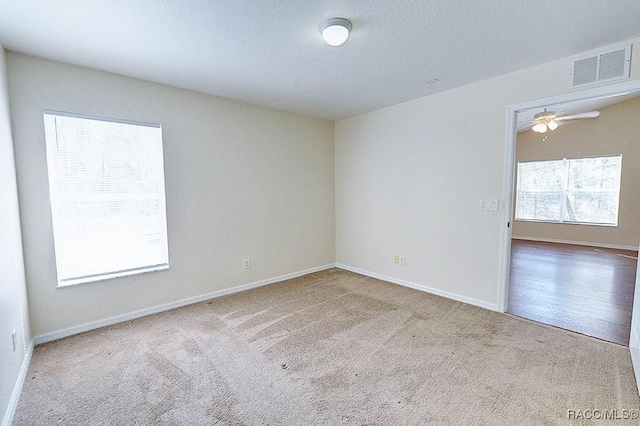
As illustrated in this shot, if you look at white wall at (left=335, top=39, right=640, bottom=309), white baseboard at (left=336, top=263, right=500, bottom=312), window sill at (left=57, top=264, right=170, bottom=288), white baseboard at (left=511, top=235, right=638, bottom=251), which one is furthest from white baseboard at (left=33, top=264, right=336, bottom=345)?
white baseboard at (left=511, top=235, right=638, bottom=251)

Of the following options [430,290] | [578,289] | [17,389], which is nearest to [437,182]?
[430,290]

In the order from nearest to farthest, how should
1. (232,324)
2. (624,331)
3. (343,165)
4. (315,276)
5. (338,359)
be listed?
(338,359), (624,331), (232,324), (315,276), (343,165)

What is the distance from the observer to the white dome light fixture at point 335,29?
1.89 m

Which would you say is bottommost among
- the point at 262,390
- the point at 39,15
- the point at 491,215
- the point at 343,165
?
the point at 262,390

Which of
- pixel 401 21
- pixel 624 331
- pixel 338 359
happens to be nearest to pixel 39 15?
pixel 401 21

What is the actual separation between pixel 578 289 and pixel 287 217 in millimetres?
3989

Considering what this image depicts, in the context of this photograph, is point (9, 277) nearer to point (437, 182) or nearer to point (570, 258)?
point (437, 182)

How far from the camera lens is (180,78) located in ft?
9.30

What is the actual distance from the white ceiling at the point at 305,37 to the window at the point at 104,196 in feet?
2.04

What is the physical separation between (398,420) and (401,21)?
2.52 m

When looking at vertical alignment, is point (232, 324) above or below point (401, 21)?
below

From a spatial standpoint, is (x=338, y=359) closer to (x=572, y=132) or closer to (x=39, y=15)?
(x=39, y=15)

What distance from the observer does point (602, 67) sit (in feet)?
7.63

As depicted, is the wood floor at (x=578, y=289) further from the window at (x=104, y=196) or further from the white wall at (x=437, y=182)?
the window at (x=104, y=196)
